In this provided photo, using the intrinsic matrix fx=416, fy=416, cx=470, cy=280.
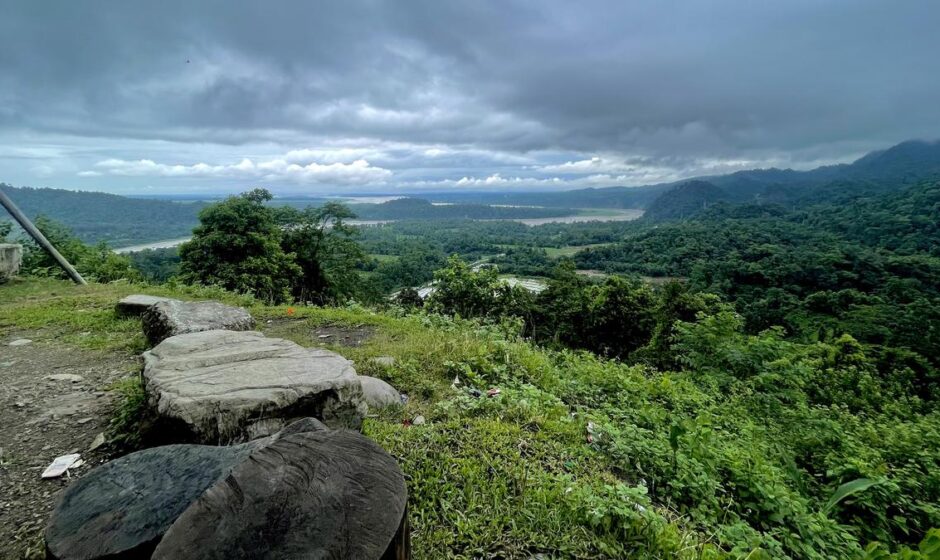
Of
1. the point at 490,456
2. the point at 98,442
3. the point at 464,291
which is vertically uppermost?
the point at 98,442

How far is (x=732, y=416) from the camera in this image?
17.6ft

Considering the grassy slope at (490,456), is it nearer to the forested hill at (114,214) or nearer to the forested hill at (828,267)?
the forested hill at (828,267)

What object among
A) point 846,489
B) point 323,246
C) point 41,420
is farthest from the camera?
point 323,246

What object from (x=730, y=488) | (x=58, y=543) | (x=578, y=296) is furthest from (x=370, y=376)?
(x=578, y=296)

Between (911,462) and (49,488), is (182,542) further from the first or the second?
(911,462)

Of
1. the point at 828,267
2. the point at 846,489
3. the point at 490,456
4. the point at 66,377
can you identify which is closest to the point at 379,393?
the point at 490,456

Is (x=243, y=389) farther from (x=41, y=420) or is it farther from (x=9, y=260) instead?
(x=9, y=260)

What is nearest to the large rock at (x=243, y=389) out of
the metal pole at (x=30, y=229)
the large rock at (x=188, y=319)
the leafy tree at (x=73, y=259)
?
the large rock at (x=188, y=319)

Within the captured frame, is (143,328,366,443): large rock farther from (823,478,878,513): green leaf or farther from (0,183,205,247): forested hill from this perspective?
(0,183,205,247): forested hill

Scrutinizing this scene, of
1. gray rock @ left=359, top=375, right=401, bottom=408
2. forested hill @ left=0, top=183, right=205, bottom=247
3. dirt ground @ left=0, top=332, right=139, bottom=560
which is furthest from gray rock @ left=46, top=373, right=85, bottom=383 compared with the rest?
forested hill @ left=0, top=183, right=205, bottom=247

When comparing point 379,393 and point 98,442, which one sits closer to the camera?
point 98,442

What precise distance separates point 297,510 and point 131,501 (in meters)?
1.06

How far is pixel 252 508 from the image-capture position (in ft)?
5.82

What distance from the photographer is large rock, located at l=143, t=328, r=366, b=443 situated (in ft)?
10.5
